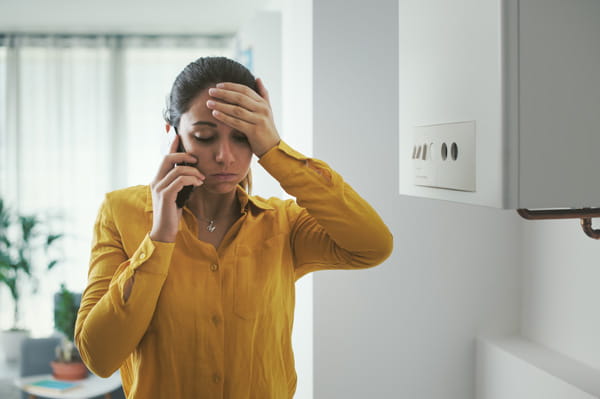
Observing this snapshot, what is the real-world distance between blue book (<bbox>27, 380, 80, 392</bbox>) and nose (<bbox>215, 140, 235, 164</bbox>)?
2.31m

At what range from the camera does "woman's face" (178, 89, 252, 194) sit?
38.8 inches

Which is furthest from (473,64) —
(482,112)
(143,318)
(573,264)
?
(573,264)

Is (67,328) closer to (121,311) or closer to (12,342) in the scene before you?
(12,342)

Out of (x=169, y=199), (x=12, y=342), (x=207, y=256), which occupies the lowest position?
(x=12, y=342)

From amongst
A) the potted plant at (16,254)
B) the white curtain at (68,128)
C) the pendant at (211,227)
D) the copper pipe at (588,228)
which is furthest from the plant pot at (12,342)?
the copper pipe at (588,228)

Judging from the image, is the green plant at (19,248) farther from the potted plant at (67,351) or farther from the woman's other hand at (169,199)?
the woman's other hand at (169,199)

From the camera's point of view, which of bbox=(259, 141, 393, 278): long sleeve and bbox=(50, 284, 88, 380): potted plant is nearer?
bbox=(259, 141, 393, 278): long sleeve

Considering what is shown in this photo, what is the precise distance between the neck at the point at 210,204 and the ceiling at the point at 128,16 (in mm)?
2734

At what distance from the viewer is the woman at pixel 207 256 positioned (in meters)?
0.95

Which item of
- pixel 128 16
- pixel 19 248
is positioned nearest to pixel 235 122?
pixel 128 16

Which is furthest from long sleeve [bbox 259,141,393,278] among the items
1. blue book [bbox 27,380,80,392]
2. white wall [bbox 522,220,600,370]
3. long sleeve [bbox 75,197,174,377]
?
blue book [bbox 27,380,80,392]

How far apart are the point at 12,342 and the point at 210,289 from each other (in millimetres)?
3598

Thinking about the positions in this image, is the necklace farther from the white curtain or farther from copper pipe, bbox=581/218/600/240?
→ the white curtain

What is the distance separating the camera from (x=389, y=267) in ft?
5.86
